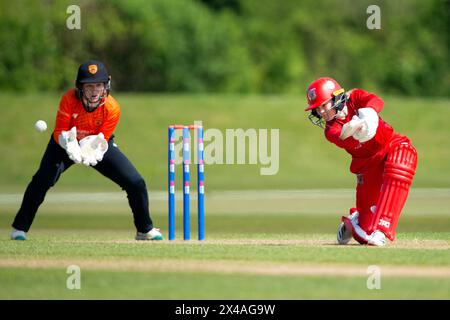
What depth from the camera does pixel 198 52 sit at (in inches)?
2140

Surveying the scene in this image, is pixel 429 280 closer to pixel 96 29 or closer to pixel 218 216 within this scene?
pixel 218 216

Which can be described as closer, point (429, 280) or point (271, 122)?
point (429, 280)

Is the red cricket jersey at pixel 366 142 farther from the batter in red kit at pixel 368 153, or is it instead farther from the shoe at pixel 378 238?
the shoe at pixel 378 238

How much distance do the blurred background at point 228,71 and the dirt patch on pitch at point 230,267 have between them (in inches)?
750

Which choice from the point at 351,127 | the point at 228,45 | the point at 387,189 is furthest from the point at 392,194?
the point at 228,45

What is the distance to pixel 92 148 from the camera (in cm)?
1243

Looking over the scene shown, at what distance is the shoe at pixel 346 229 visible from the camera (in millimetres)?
12281

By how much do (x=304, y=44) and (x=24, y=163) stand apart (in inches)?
1414

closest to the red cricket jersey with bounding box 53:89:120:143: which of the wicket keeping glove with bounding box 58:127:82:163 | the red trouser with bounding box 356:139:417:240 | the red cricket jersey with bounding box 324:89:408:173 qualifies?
the wicket keeping glove with bounding box 58:127:82:163

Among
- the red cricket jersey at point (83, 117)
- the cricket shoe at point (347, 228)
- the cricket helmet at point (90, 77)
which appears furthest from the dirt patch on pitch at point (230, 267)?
the cricket helmet at point (90, 77)

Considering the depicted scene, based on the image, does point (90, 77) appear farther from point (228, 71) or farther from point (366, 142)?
point (228, 71)

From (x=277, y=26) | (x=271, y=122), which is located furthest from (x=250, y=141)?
(x=277, y=26)

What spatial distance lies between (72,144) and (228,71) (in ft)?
142

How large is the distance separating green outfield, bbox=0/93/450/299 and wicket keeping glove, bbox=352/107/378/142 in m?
1.11
